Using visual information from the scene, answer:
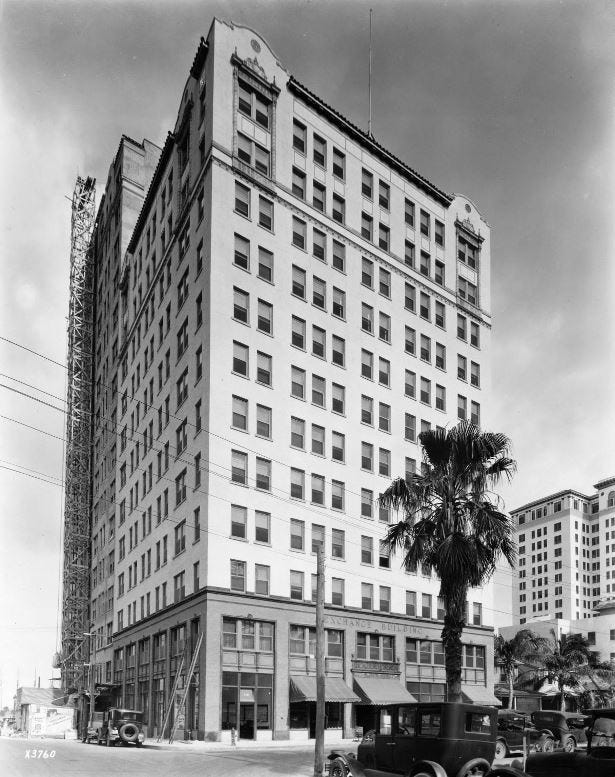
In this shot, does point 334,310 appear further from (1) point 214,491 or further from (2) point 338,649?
(2) point 338,649

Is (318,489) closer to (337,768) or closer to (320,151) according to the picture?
(320,151)

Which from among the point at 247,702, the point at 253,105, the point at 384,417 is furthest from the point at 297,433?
the point at 253,105

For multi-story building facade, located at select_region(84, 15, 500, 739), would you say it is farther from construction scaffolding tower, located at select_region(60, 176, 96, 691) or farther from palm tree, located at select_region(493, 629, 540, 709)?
construction scaffolding tower, located at select_region(60, 176, 96, 691)

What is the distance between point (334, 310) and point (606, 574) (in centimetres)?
11974

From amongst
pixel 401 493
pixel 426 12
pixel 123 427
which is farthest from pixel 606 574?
pixel 426 12

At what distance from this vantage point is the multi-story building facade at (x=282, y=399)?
166 feet

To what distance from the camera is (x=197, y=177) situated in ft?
191

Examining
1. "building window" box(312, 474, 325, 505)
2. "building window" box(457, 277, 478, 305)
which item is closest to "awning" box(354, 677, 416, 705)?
"building window" box(312, 474, 325, 505)

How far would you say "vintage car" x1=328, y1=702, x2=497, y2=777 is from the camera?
18.3 metres

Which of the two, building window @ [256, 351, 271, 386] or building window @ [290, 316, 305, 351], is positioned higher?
building window @ [290, 316, 305, 351]

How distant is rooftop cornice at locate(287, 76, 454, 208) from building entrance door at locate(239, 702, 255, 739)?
40160 mm

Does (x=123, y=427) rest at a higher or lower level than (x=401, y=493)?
higher

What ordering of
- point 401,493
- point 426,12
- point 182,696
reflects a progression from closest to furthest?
point 426,12 < point 401,493 < point 182,696

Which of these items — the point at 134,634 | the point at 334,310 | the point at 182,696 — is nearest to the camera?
the point at 182,696
